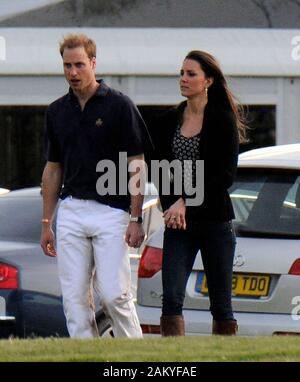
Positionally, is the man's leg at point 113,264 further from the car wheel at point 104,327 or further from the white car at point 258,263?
the car wheel at point 104,327

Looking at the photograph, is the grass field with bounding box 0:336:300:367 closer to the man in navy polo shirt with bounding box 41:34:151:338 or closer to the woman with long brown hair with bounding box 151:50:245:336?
the woman with long brown hair with bounding box 151:50:245:336

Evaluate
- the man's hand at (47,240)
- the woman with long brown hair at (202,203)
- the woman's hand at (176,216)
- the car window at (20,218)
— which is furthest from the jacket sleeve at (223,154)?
the car window at (20,218)

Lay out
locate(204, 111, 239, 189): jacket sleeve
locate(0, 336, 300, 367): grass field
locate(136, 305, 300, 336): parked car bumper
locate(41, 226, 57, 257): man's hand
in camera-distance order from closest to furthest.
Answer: locate(0, 336, 300, 367): grass field, locate(204, 111, 239, 189): jacket sleeve, locate(41, 226, 57, 257): man's hand, locate(136, 305, 300, 336): parked car bumper

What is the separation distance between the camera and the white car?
9.00 metres

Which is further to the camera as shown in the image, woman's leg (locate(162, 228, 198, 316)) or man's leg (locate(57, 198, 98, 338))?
man's leg (locate(57, 198, 98, 338))

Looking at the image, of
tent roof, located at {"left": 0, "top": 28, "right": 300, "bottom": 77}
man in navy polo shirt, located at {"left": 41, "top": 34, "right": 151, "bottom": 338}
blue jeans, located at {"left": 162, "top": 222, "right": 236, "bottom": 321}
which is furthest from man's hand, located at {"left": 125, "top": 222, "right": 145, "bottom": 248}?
tent roof, located at {"left": 0, "top": 28, "right": 300, "bottom": 77}

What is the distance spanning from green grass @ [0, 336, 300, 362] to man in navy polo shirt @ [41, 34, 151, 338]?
57cm

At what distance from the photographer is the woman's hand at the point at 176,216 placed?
805 cm

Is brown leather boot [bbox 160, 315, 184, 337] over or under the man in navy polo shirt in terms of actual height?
under

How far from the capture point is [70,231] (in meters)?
8.37

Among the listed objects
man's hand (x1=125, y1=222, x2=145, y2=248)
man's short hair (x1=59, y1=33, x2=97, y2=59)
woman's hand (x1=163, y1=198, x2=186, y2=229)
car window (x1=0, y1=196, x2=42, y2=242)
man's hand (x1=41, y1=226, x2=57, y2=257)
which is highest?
man's short hair (x1=59, y1=33, x2=97, y2=59)

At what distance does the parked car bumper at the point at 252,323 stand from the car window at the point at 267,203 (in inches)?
20.0

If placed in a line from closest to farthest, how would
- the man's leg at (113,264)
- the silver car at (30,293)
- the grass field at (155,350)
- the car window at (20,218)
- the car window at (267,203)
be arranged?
the grass field at (155,350), the man's leg at (113,264), the car window at (267,203), the silver car at (30,293), the car window at (20,218)
